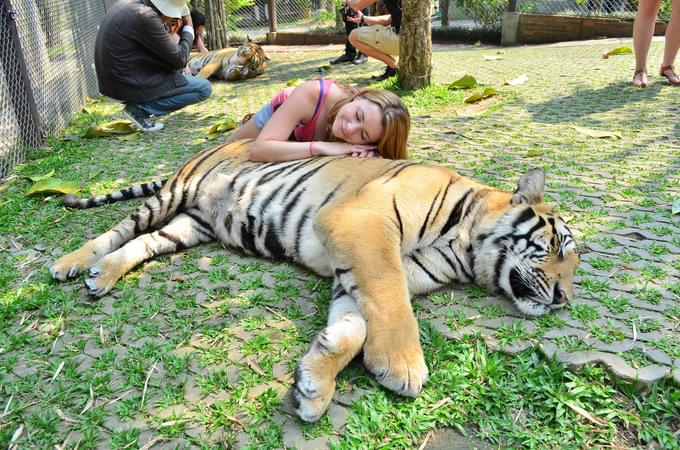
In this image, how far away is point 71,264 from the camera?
271 centimetres

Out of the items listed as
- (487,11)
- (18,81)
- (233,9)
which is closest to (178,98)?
(18,81)

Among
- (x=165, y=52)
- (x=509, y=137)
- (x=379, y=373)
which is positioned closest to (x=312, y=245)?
(x=379, y=373)

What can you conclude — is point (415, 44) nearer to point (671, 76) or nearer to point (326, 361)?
point (671, 76)

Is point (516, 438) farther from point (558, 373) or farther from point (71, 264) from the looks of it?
point (71, 264)

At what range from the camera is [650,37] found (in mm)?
5852

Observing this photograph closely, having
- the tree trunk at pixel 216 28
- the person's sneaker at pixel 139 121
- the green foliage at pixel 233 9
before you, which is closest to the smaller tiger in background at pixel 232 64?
the tree trunk at pixel 216 28

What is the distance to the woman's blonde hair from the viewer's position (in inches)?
123

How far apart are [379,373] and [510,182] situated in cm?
228

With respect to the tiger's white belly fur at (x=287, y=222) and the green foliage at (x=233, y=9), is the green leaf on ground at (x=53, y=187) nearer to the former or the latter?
the tiger's white belly fur at (x=287, y=222)

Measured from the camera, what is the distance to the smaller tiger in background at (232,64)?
8.49m

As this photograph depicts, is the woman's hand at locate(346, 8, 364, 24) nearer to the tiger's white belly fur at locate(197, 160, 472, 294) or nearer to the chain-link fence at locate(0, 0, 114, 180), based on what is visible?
the chain-link fence at locate(0, 0, 114, 180)

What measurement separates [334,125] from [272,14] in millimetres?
10383

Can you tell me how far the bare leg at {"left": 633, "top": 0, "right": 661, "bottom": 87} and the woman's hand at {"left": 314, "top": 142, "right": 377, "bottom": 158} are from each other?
457cm

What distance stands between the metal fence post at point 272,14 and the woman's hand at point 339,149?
10.2 meters
